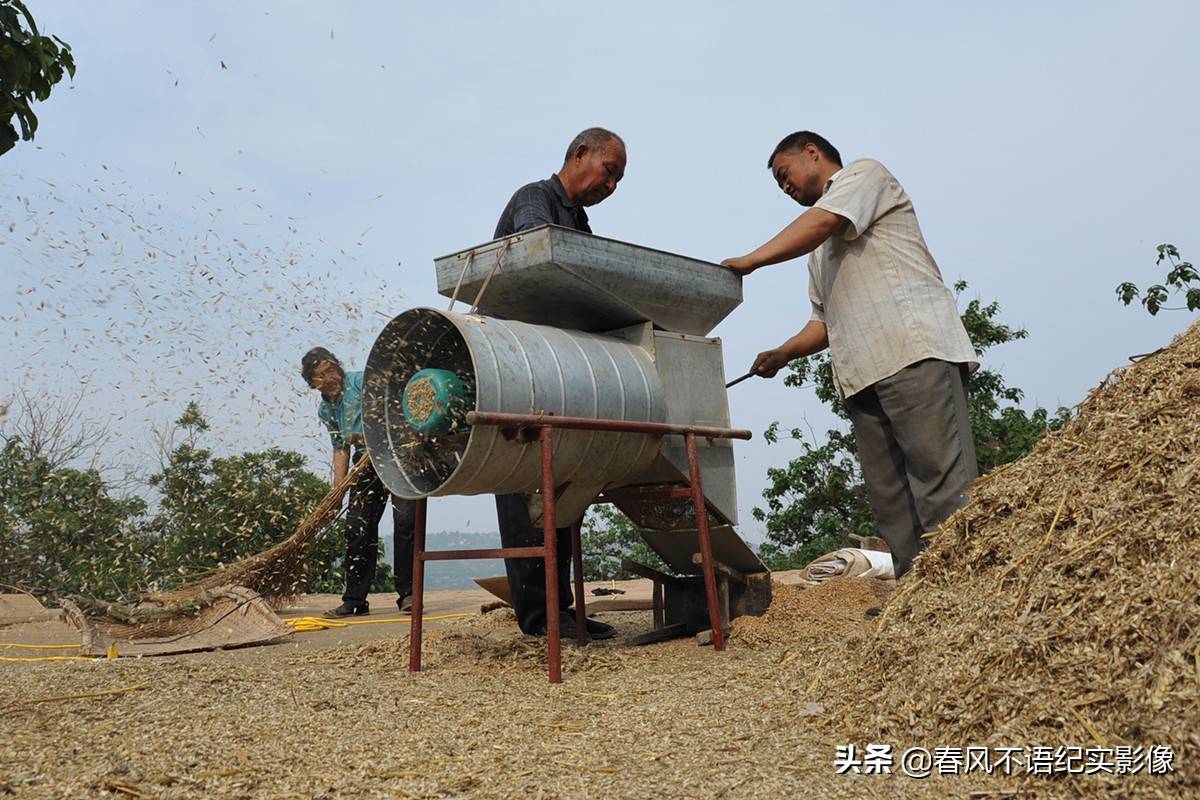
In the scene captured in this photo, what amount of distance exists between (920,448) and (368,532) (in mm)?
3706

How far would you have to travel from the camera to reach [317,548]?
6.12 m

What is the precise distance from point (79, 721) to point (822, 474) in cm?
881

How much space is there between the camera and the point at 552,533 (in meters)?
3.17

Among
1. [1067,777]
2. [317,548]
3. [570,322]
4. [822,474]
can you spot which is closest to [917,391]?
[570,322]

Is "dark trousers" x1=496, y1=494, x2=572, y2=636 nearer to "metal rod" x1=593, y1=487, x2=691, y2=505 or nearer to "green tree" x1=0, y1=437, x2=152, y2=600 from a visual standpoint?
"metal rod" x1=593, y1=487, x2=691, y2=505

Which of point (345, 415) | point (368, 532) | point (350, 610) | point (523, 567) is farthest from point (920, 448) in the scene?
point (350, 610)

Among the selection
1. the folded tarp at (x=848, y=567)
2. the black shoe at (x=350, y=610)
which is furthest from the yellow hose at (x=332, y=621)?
the folded tarp at (x=848, y=567)

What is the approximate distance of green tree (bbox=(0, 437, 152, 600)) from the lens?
702 centimetres

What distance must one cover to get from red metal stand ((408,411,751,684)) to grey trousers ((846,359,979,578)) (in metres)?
0.61

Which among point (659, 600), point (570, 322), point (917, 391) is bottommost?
point (659, 600)

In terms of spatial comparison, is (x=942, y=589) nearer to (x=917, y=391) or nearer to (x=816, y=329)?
(x=917, y=391)

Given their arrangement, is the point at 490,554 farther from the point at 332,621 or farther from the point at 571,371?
the point at 332,621

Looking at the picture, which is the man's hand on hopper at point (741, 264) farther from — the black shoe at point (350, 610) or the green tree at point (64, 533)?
the green tree at point (64, 533)

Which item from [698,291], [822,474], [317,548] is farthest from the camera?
[822,474]
